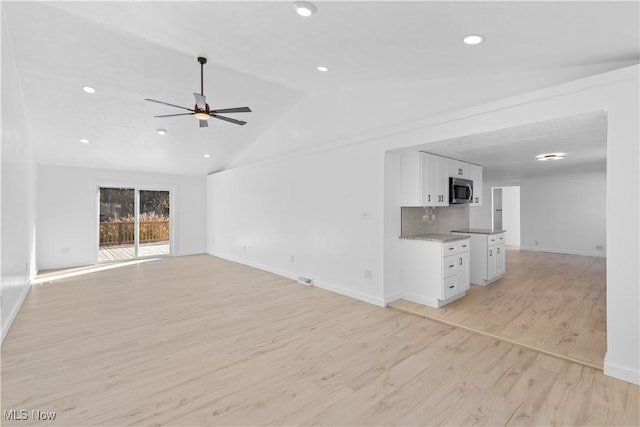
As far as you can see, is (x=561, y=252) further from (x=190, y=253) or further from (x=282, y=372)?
(x=190, y=253)

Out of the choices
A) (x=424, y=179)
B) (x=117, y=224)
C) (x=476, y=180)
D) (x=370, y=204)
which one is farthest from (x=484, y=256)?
(x=117, y=224)

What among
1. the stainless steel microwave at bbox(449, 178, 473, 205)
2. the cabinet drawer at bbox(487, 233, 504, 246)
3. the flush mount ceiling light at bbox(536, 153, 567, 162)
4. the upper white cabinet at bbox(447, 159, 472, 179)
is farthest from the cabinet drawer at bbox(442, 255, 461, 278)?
the flush mount ceiling light at bbox(536, 153, 567, 162)

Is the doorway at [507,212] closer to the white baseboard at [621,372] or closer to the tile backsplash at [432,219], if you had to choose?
the tile backsplash at [432,219]

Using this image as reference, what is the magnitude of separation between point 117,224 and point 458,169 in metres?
7.97

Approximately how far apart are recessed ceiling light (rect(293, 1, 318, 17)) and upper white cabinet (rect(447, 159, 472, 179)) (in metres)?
3.33

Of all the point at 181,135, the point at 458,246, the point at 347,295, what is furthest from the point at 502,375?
the point at 181,135

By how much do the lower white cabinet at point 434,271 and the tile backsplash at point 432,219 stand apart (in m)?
0.38

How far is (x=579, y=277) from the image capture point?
17.6 ft

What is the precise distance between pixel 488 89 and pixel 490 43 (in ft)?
2.74

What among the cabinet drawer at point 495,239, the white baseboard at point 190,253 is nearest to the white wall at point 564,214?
the cabinet drawer at point 495,239

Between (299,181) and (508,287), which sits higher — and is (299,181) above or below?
above

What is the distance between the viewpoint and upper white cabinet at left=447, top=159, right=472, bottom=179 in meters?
4.73

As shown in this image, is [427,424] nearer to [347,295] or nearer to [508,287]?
[347,295]

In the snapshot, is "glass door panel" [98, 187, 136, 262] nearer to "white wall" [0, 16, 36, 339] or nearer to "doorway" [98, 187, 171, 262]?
"doorway" [98, 187, 171, 262]
